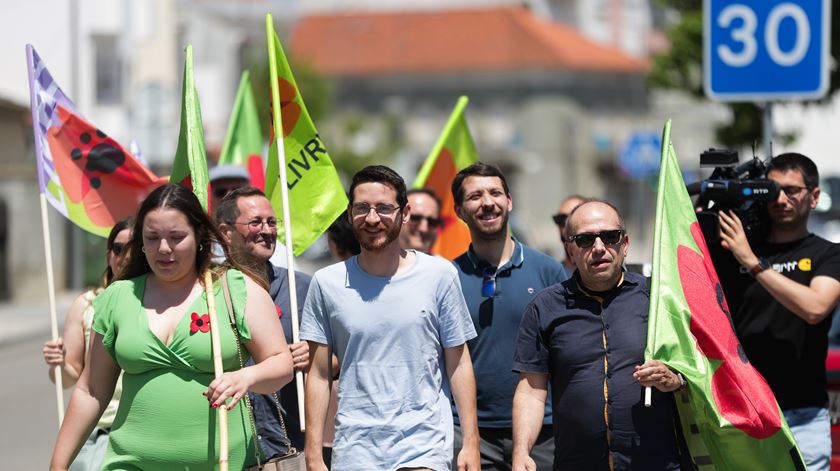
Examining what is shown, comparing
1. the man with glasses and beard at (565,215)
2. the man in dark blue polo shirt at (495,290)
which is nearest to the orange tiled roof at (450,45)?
the man with glasses and beard at (565,215)

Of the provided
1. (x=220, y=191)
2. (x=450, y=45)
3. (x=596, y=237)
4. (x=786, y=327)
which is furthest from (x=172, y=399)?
(x=450, y=45)

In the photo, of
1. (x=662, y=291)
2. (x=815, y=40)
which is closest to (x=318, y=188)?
(x=662, y=291)

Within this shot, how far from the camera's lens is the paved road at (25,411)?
10977mm

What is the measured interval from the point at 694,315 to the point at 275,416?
191 centimetres

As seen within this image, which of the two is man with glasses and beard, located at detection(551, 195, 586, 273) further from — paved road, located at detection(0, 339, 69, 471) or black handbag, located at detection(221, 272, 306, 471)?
paved road, located at detection(0, 339, 69, 471)

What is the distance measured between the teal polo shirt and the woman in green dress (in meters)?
1.41

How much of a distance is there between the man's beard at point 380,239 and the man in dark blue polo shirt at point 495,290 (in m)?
1.06

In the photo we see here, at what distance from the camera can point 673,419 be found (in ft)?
17.3

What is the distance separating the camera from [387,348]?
531 centimetres

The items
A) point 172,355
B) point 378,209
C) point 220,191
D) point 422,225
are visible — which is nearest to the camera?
point 172,355

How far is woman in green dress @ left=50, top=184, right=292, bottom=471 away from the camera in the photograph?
4.89 m

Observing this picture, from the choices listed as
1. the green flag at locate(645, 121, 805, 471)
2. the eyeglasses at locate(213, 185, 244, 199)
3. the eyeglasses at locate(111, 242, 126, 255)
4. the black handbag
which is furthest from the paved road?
the green flag at locate(645, 121, 805, 471)

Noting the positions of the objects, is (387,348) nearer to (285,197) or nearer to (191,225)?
(191,225)

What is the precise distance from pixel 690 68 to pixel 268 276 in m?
15.9
